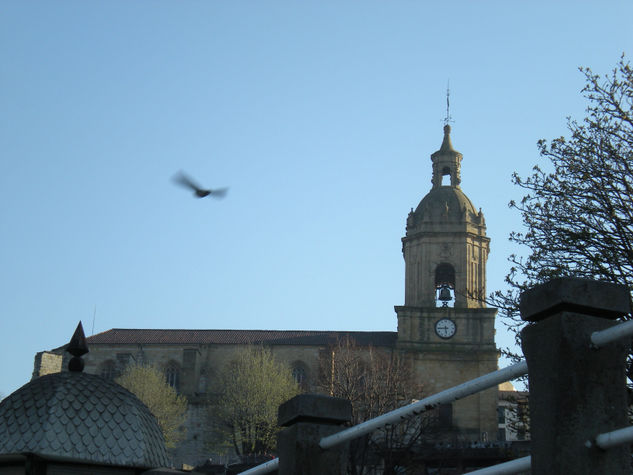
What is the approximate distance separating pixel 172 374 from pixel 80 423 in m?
67.1

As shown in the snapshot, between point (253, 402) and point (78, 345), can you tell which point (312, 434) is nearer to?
point (78, 345)

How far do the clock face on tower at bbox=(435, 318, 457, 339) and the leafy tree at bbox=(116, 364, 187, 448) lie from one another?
768 inches

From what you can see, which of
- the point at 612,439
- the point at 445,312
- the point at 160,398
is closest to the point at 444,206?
the point at 445,312

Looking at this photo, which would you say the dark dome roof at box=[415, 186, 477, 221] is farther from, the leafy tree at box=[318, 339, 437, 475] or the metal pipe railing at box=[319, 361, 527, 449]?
the metal pipe railing at box=[319, 361, 527, 449]

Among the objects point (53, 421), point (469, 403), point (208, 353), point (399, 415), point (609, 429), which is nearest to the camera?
point (609, 429)

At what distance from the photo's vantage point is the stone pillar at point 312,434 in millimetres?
5492

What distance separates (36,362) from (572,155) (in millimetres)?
62064

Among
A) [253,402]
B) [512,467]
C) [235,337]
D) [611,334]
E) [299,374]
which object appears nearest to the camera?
[611,334]

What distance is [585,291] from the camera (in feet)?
11.9

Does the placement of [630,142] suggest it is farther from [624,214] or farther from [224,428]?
[224,428]

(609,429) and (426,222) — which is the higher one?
(426,222)

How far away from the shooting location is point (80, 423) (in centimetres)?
763

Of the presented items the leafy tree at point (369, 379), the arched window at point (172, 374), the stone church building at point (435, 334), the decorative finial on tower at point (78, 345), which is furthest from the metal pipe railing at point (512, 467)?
the arched window at point (172, 374)

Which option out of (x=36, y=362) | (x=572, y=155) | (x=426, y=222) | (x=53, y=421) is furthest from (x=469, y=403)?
(x=53, y=421)
